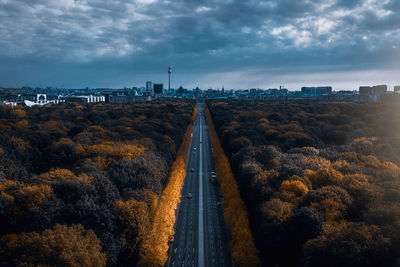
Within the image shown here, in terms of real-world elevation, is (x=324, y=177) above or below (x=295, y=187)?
above

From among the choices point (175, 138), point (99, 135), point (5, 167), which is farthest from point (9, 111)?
point (5, 167)

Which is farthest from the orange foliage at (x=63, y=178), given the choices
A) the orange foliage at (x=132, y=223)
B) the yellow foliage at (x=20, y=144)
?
the yellow foliage at (x=20, y=144)

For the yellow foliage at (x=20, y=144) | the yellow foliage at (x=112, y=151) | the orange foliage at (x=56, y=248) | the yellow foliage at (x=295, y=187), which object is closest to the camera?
the orange foliage at (x=56, y=248)

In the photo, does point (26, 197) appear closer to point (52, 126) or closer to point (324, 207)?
point (324, 207)

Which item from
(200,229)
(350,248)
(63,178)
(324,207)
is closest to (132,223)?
(63,178)

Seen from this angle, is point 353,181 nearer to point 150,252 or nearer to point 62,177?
point 150,252

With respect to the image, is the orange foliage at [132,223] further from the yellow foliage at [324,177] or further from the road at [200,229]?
the yellow foliage at [324,177]

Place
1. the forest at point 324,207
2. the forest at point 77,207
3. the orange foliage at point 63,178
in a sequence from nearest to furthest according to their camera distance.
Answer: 1. the forest at point 324,207
2. the forest at point 77,207
3. the orange foliage at point 63,178

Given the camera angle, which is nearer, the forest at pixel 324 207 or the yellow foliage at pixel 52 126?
the forest at pixel 324 207

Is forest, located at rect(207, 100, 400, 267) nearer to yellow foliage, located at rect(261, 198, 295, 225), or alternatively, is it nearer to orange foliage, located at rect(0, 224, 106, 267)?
yellow foliage, located at rect(261, 198, 295, 225)
